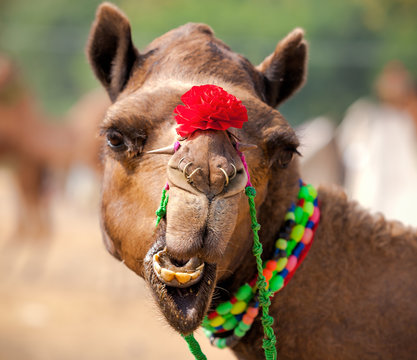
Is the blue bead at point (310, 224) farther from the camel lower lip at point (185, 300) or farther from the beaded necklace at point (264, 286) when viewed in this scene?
the camel lower lip at point (185, 300)

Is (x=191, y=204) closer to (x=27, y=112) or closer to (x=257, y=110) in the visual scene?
(x=257, y=110)

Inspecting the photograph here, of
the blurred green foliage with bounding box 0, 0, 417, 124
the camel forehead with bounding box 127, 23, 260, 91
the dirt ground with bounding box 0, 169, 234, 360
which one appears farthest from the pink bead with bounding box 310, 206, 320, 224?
the blurred green foliage with bounding box 0, 0, 417, 124

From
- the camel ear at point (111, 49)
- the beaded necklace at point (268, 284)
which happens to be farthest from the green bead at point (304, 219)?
the camel ear at point (111, 49)

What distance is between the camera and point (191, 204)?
2092mm

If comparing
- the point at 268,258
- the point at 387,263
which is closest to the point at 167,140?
the point at 268,258

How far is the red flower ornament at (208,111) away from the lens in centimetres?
221

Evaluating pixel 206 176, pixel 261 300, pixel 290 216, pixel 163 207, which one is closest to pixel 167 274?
pixel 163 207

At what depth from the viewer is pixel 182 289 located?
2223mm

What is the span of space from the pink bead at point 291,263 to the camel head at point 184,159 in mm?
178

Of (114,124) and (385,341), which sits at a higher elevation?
(114,124)

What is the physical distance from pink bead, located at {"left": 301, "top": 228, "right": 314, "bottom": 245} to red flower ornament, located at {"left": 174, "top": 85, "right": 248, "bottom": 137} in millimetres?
775

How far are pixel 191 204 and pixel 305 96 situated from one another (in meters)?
18.3

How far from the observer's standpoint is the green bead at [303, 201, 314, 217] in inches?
112

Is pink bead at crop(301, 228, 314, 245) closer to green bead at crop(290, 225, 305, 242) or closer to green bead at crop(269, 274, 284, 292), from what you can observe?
green bead at crop(290, 225, 305, 242)
